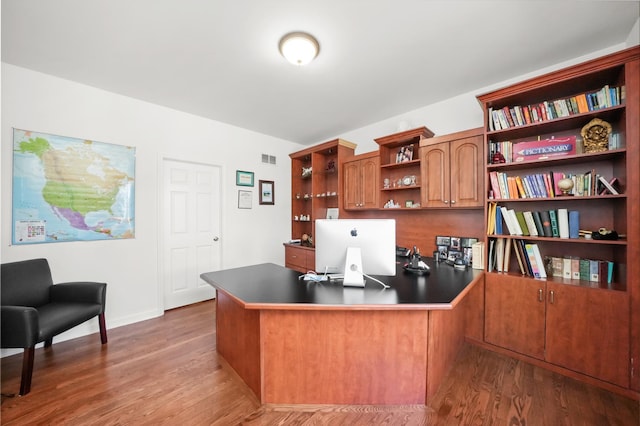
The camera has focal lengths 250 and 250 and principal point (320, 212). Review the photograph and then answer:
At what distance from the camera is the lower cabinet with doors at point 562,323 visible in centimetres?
178

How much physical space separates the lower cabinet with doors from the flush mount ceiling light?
8.37ft

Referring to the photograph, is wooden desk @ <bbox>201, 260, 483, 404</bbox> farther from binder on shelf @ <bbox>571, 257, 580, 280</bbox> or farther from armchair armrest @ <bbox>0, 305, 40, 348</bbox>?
armchair armrest @ <bbox>0, 305, 40, 348</bbox>

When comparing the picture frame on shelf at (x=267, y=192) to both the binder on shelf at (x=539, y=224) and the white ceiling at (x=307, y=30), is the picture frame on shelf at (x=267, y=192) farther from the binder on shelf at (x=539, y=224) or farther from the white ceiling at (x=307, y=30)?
the binder on shelf at (x=539, y=224)

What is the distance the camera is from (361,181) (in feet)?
11.8

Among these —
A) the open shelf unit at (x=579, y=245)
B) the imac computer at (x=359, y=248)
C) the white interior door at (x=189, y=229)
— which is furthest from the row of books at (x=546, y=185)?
the white interior door at (x=189, y=229)

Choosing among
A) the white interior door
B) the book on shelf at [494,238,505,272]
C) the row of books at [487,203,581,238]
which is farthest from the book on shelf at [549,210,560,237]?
the white interior door

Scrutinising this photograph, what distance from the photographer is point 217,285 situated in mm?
1824

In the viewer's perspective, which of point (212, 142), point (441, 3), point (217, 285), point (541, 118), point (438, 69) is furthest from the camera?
point (212, 142)

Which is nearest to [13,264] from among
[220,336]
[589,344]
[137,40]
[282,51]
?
[220,336]

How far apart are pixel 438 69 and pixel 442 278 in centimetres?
197

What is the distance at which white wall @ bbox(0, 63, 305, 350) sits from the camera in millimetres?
2389

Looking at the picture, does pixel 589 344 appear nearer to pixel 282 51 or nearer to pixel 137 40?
pixel 282 51

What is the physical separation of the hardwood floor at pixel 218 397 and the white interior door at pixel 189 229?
1183mm

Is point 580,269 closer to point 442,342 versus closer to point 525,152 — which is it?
point 525,152
